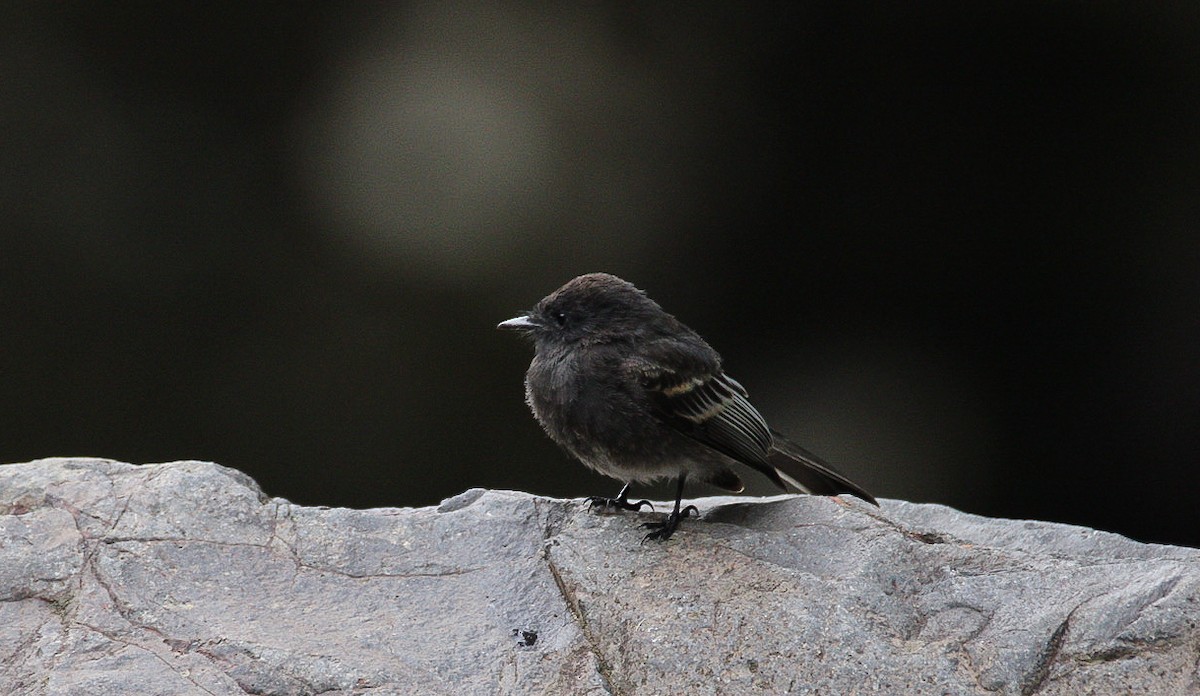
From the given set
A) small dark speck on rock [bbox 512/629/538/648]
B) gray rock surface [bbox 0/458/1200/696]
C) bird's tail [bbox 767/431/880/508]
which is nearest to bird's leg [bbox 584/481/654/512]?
gray rock surface [bbox 0/458/1200/696]

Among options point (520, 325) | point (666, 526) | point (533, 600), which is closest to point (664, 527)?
point (666, 526)

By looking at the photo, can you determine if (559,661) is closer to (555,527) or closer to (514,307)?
(555,527)

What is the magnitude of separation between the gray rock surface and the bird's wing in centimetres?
29

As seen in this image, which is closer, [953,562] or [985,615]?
[985,615]

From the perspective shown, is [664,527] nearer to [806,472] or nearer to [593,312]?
[806,472]

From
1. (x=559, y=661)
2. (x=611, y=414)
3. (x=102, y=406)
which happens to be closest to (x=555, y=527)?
(x=611, y=414)

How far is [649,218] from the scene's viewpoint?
8.66m

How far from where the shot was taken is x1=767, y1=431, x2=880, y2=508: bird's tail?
19.1ft

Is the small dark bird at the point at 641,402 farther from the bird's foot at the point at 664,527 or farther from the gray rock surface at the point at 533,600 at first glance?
the gray rock surface at the point at 533,600

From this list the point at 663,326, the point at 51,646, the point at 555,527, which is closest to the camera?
the point at 51,646

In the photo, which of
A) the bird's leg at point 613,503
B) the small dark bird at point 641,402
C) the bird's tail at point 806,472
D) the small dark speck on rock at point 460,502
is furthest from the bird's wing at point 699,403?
the small dark speck on rock at point 460,502

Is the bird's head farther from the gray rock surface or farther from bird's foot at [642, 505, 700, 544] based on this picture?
bird's foot at [642, 505, 700, 544]

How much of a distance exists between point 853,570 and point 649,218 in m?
4.31

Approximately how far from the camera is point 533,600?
470 centimetres
